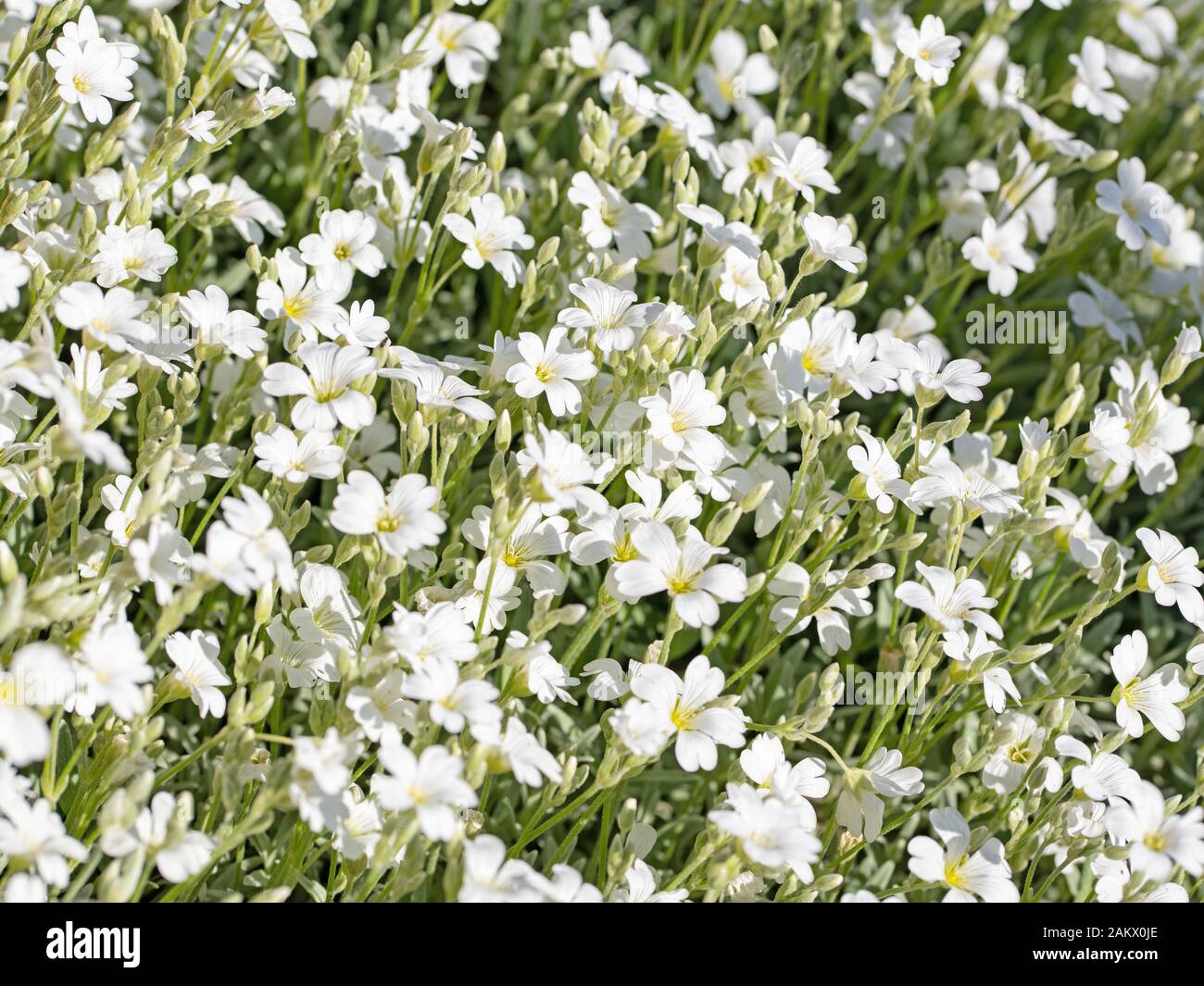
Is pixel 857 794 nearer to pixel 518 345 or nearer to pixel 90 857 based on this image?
pixel 518 345

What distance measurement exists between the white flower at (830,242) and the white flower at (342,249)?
80 cm

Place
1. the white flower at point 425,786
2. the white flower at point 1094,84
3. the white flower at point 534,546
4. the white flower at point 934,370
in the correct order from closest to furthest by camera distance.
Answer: the white flower at point 425,786 < the white flower at point 534,546 < the white flower at point 934,370 < the white flower at point 1094,84

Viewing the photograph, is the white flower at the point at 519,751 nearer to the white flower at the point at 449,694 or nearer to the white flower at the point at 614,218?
the white flower at the point at 449,694

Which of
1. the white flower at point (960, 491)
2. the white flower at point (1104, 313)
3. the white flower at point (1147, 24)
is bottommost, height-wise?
the white flower at point (960, 491)

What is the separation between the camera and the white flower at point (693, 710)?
6.30ft

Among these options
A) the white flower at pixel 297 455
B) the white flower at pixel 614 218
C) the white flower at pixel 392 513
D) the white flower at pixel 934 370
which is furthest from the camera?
the white flower at pixel 614 218

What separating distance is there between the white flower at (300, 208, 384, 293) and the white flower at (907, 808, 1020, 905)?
4.45 feet

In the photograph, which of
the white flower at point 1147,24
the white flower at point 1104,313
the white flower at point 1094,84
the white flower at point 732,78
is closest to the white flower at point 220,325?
the white flower at point 732,78

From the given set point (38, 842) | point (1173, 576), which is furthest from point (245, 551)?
point (1173, 576)

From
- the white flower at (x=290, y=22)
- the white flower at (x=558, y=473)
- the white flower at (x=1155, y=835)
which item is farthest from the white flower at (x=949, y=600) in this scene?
the white flower at (x=290, y=22)

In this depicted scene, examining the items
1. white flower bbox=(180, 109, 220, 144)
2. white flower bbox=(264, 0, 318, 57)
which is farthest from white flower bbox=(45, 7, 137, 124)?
white flower bbox=(264, 0, 318, 57)

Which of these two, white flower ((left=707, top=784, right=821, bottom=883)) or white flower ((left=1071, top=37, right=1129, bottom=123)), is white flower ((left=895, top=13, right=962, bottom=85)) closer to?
→ white flower ((left=1071, top=37, right=1129, bottom=123))

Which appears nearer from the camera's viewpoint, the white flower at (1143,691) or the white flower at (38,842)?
the white flower at (38,842)

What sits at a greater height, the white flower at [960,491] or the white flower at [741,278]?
the white flower at [741,278]
